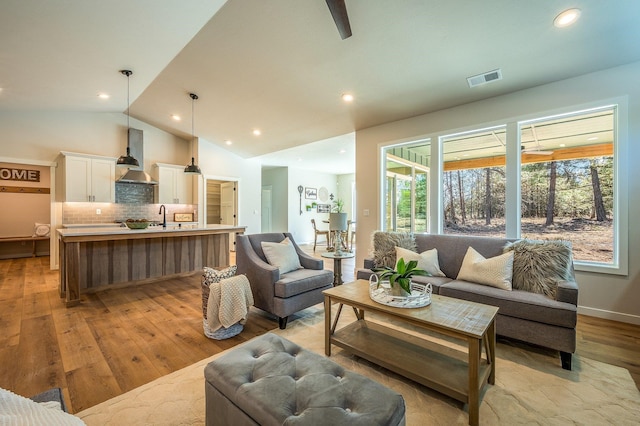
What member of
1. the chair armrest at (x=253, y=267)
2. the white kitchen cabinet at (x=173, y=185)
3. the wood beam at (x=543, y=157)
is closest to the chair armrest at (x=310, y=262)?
the chair armrest at (x=253, y=267)

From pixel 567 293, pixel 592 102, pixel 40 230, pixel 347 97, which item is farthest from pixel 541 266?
pixel 40 230

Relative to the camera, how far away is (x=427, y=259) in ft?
10.5

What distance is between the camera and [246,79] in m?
3.92

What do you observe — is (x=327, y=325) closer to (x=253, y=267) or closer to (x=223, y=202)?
(x=253, y=267)

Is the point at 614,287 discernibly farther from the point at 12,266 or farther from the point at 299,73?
the point at 12,266

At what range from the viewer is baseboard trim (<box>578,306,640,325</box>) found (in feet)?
9.40

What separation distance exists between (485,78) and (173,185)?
21.8 feet

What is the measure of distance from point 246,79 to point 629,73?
Result: 179 inches

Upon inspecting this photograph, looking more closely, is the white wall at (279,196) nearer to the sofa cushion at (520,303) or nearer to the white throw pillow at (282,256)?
the white throw pillow at (282,256)

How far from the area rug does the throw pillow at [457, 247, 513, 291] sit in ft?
2.23

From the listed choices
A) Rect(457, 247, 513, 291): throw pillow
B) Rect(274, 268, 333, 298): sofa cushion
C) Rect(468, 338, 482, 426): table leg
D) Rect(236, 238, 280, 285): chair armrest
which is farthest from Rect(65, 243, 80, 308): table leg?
Rect(457, 247, 513, 291): throw pillow

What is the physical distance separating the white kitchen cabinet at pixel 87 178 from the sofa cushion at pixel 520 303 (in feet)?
21.7

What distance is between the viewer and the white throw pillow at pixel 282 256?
311cm

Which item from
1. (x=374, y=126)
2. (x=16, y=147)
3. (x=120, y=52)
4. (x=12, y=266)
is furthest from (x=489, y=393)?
(x=12, y=266)
